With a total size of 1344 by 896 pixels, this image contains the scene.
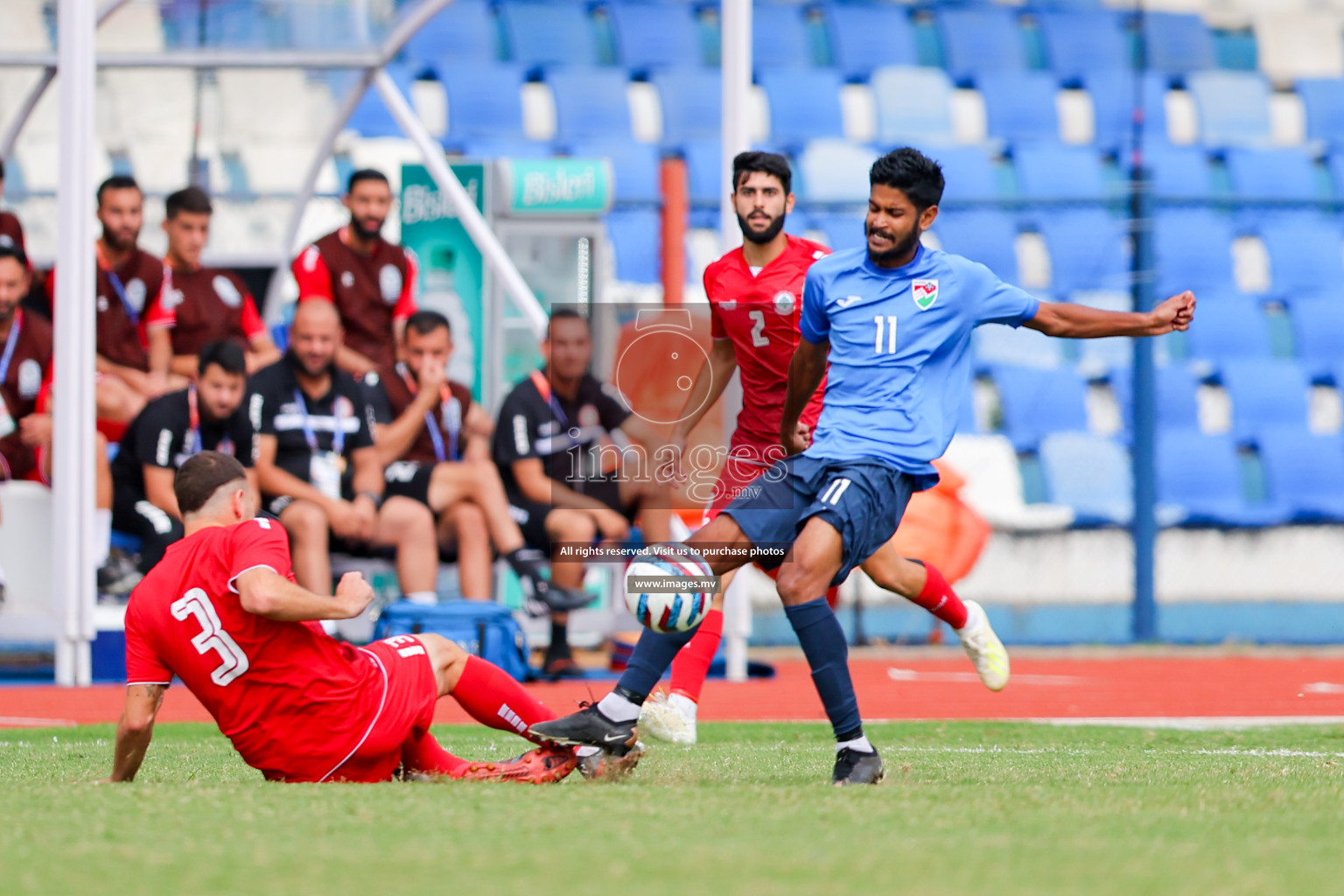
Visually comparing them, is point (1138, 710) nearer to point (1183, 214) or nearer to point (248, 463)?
point (248, 463)

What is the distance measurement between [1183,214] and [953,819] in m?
12.9

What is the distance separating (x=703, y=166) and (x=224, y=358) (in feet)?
24.7

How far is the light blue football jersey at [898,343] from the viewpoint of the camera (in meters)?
4.98

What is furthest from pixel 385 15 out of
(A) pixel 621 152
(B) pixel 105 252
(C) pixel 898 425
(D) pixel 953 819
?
(D) pixel 953 819

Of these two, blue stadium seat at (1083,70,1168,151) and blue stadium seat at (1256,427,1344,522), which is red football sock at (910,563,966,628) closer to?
blue stadium seat at (1256,427,1344,522)

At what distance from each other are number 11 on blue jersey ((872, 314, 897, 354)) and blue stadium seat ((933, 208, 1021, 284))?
10008 millimetres

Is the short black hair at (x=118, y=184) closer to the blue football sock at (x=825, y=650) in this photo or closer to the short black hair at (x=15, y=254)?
the short black hair at (x=15, y=254)

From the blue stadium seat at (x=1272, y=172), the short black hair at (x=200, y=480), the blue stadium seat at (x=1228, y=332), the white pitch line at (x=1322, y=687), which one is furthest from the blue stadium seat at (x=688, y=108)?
the short black hair at (x=200, y=480)

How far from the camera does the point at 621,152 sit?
613 inches

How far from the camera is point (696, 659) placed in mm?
5836

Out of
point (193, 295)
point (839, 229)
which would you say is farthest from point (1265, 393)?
point (193, 295)

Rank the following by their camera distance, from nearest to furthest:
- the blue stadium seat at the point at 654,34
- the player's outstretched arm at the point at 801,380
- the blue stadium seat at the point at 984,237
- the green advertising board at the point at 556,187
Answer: the player's outstretched arm at the point at 801,380 < the green advertising board at the point at 556,187 < the blue stadium seat at the point at 984,237 < the blue stadium seat at the point at 654,34

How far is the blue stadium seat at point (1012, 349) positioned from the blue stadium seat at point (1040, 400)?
0.12m

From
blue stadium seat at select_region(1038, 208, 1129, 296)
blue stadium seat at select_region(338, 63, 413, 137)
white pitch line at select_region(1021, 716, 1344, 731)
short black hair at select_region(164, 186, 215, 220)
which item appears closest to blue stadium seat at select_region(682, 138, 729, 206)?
blue stadium seat at select_region(338, 63, 413, 137)
